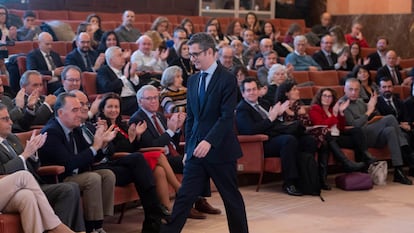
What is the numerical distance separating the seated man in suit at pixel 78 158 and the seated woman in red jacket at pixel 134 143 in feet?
1.43

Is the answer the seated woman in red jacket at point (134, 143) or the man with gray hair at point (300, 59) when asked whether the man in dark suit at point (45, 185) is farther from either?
the man with gray hair at point (300, 59)

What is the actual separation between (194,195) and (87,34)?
3.66 m

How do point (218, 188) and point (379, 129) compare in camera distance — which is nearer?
point (218, 188)

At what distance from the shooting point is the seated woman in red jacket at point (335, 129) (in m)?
6.92

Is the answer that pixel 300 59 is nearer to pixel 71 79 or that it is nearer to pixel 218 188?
pixel 71 79

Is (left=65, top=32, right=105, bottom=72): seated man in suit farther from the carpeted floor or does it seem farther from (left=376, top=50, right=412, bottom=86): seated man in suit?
(left=376, top=50, right=412, bottom=86): seated man in suit

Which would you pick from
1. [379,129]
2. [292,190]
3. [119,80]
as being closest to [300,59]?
[379,129]

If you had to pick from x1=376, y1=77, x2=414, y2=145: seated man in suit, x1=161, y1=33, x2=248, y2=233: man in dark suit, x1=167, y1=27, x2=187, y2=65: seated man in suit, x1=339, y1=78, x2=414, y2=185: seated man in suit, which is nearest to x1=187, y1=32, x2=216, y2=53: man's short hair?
x1=161, y1=33, x2=248, y2=233: man in dark suit

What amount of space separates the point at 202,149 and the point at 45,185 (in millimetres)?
980

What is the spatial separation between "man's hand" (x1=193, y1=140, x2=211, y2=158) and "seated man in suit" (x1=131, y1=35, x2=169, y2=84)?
134 inches

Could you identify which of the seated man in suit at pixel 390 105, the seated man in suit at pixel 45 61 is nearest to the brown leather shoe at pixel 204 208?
the seated man in suit at pixel 45 61

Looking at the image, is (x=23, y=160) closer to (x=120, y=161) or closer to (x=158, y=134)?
(x=120, y=161)

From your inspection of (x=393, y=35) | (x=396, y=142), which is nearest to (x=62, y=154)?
(x=396, y=142)

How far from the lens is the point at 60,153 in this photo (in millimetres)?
4648
